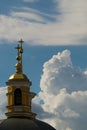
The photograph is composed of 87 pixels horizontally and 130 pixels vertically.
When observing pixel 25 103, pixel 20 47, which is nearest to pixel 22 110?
pixel 25 103

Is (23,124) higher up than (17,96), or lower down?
lower down

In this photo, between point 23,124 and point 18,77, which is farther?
point 18,77

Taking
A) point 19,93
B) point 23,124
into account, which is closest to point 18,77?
point 19,93

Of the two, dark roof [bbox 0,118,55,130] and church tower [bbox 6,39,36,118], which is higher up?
church tower [bbox 6,39,36,118]

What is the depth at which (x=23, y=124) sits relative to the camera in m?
123

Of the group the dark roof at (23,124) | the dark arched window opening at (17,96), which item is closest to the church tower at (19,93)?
the dark arched window opening at (17,96)

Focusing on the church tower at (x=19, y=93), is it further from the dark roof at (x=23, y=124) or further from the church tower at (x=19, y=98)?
the dark roof at (x=23, y=124)

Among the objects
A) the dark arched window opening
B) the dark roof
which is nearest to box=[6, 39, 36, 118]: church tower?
the dark arched window opening

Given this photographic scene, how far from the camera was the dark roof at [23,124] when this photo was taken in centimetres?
12271

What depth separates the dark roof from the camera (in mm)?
122713

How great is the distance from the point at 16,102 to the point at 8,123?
21.0ft

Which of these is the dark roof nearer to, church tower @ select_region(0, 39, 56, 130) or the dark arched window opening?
church tower @ select_region(0, 39, 56, 130)

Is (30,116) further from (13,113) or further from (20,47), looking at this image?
(20,47)

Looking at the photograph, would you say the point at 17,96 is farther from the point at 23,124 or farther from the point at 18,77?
the point at 23,124
